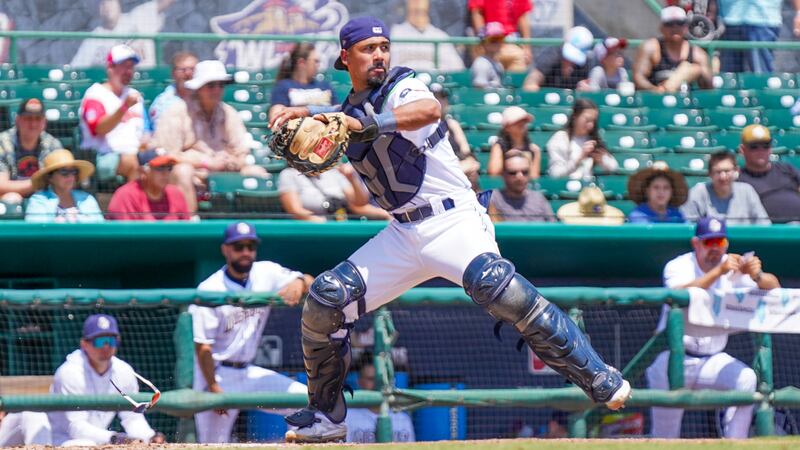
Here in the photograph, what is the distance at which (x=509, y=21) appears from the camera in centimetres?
1186

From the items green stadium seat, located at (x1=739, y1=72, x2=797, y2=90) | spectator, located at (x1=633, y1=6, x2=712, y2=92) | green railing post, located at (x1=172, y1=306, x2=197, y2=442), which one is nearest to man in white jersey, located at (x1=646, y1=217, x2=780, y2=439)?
green railing post, located at (x1=172, y1=306, x2=197, y2=442)

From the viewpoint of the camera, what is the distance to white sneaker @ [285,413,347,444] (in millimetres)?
5887

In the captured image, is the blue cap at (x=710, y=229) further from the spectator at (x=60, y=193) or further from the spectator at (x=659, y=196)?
the spectator at (x=60, y=193)

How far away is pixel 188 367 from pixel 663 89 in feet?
17.9

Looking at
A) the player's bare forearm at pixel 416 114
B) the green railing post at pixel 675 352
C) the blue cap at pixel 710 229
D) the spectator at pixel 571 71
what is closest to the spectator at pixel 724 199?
the blue cap at pixel 710 229

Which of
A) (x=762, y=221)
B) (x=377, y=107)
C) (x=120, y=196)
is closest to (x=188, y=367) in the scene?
(x=120, y=196)

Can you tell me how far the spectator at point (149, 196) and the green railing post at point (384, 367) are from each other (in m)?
1.68

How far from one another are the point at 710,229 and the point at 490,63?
127 inches

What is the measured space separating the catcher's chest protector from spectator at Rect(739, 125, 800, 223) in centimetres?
452

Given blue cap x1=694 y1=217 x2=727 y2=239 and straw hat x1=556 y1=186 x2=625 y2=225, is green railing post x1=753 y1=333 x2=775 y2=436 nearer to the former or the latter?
blue cap x1=694 y1=217 x2=727 y2=239

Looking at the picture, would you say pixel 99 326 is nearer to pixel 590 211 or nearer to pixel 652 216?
pixel 590 211

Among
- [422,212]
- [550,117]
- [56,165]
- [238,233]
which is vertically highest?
[550,117]

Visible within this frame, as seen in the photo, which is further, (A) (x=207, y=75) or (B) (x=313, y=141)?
(A) (x=207, y=75)

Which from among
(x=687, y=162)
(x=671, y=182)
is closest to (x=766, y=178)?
(x=671, y=182)
